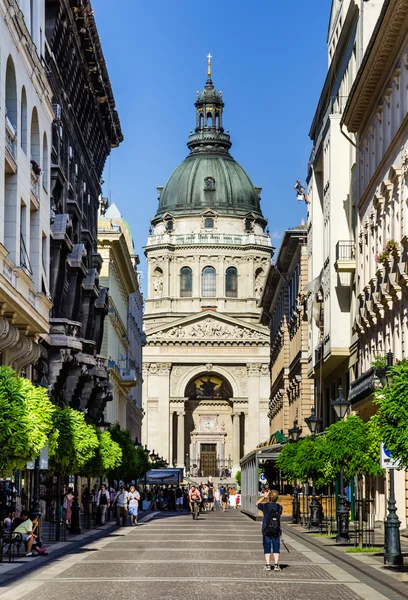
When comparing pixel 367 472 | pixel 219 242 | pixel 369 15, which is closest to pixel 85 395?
pixel 369 15

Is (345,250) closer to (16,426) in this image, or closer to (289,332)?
(16,426)

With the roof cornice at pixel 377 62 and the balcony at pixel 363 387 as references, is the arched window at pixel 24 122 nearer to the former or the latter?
the roof cornice at pixel 377 62

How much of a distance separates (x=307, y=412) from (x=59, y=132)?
30865 millimetres

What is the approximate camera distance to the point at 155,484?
113312 millimetres

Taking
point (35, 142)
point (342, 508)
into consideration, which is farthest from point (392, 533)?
point (35, 142)

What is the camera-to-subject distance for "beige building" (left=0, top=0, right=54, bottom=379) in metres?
31.5

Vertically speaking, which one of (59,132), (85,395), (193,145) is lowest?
(85,395)

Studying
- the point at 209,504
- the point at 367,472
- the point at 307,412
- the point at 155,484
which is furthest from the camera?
the point at 155,484

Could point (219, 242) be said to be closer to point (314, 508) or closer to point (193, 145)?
point (193, 145)

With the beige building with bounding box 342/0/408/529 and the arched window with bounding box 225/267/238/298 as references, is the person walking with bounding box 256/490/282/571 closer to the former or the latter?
the beige building with bounding box 342/0/408/529

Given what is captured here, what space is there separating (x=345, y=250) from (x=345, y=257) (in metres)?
0.28

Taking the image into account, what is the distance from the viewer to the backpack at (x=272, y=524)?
24547mm

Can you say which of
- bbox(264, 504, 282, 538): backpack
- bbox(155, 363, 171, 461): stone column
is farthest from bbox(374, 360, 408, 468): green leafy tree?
bbox(155, 363, 171, 461): stone column

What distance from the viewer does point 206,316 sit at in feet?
544
